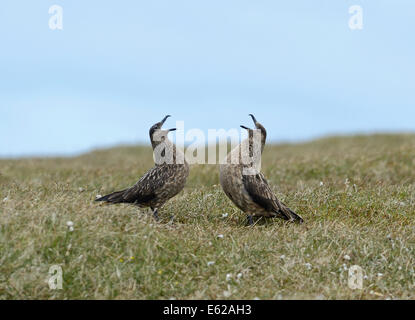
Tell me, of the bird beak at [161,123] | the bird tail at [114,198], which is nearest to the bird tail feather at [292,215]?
the bird beak at [161,123]

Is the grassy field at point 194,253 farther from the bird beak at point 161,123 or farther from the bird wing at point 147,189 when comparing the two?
the bird beak at point 161,123

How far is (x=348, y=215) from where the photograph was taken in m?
9.84

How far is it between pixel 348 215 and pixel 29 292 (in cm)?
540

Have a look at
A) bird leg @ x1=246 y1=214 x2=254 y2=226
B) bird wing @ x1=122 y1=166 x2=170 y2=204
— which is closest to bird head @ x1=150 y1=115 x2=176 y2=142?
bird wing @ x1=122 y1=166 x2=170 y2=204

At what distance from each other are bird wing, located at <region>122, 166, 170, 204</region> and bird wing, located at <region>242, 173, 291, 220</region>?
1265mm

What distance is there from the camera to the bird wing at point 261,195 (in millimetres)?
9102

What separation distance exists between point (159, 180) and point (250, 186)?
1409mm

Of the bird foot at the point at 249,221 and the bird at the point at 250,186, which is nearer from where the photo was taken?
the bird at the point at 250,186

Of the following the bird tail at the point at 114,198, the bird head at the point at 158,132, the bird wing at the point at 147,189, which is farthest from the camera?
the bird head at the point at 158,132

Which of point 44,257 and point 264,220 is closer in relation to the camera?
point 44,257

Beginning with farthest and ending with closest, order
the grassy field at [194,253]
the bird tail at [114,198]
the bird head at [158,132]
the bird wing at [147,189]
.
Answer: the bird head at [158,132], the bird wing at [147,189], the bird tail at [114,198], the grassy field at [194,253]

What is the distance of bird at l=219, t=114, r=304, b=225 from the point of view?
30.0 ft
